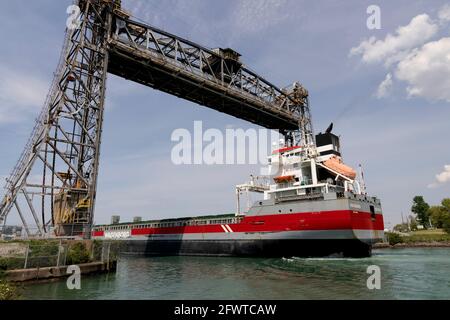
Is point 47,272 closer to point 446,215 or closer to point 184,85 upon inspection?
point 184,85

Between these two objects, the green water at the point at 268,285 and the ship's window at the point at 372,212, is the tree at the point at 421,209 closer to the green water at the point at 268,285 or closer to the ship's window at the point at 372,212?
the ship's window at the point at 372,212

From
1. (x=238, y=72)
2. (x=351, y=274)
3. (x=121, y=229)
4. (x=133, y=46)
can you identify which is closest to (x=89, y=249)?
(x=351, y=274)

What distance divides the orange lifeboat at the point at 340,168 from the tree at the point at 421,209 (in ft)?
194

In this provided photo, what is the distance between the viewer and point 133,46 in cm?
2409

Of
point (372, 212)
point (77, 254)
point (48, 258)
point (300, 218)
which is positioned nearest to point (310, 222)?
point (300, 218)

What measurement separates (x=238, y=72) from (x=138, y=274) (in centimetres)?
2209

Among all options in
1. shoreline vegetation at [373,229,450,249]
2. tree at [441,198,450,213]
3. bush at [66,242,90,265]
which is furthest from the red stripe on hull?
tree at [441,198,450,213]

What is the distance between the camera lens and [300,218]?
2323cm

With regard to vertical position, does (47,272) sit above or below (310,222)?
below

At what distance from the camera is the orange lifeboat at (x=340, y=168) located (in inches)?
995

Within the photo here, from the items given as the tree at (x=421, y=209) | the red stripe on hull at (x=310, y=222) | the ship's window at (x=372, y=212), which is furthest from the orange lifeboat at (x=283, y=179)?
the tree at (x=421, y=209)

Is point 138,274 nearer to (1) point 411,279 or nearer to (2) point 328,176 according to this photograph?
(1) point 411,279

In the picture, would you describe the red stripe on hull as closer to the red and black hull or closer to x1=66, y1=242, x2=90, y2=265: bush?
the red and black hull

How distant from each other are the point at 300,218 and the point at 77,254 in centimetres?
1561
